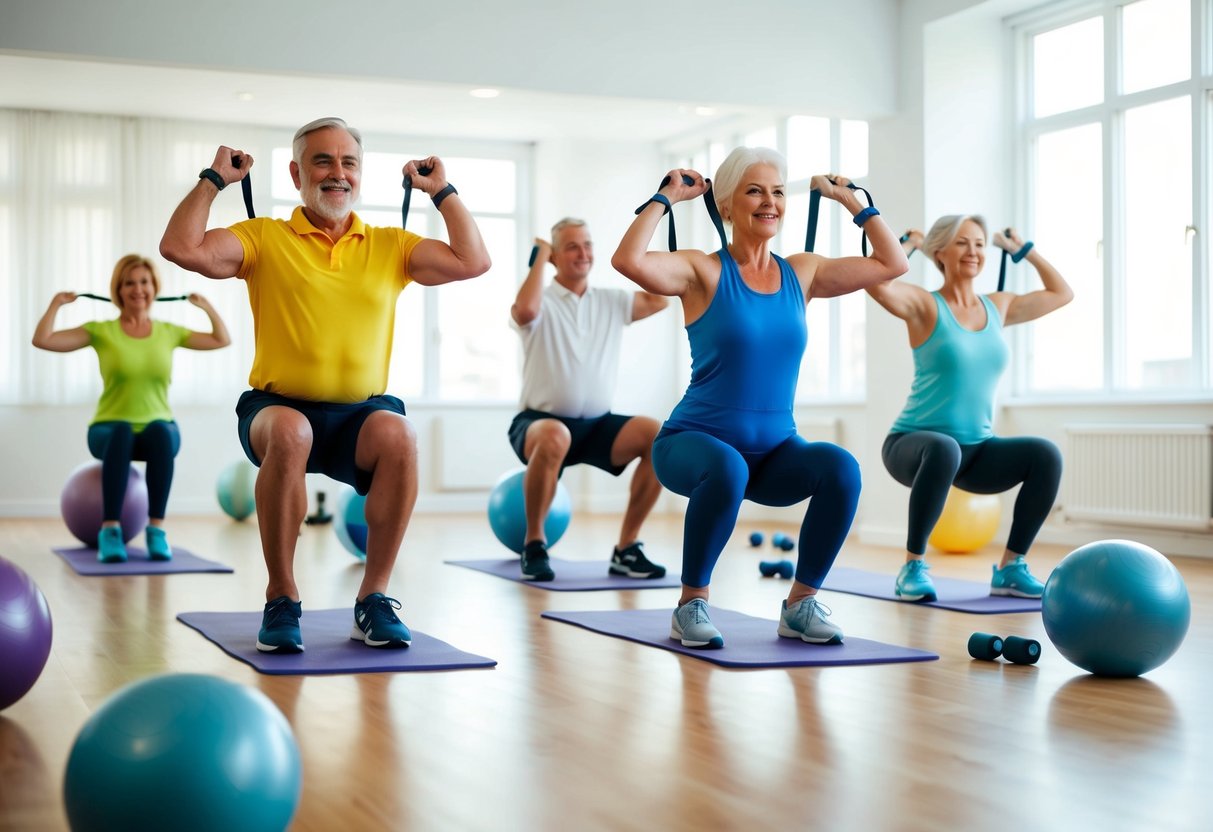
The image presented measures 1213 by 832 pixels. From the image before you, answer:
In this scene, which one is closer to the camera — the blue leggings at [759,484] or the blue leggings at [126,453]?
the blue leggings at [759,484]

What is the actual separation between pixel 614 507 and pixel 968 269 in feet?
16.5

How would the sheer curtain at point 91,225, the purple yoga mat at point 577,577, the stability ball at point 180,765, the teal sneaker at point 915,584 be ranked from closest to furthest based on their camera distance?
the stability ball at point 180,765
the teal sneaker at point 915,584
the purple yoga mat at point 577,577
the sheer curtain at point 91,225

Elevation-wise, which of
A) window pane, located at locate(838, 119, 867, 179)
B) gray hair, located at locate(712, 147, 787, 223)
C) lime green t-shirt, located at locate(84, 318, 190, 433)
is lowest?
lime green t-shirt, located at locate(84, 318, 190, 433)

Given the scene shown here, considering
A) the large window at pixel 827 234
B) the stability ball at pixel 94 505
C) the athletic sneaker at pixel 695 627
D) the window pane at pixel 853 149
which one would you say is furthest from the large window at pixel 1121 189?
the stability ball at pixel 94 505

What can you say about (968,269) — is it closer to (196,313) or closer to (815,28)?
(815,28)

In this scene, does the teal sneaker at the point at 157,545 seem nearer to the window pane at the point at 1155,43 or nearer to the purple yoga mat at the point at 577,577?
the purple yoga mat at the point at 577,577

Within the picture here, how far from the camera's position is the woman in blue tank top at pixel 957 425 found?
4078 millimetres

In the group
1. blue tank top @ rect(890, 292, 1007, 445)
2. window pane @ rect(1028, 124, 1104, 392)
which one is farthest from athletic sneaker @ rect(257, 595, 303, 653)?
window pane @ rect(1028, 124, 1104, 392)

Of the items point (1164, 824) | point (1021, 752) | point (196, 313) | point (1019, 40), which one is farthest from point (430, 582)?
point (196, 313)

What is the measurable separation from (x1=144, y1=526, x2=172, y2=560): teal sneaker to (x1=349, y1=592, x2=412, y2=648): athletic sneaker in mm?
2351

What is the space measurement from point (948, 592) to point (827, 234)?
3.92 metres

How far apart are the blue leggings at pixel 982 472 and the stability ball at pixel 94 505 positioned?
311cm

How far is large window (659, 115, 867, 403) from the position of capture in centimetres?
759

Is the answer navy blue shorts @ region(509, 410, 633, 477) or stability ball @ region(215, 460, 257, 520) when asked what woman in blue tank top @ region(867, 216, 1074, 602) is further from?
stability ball @ region(215, 460, 257, 520)
